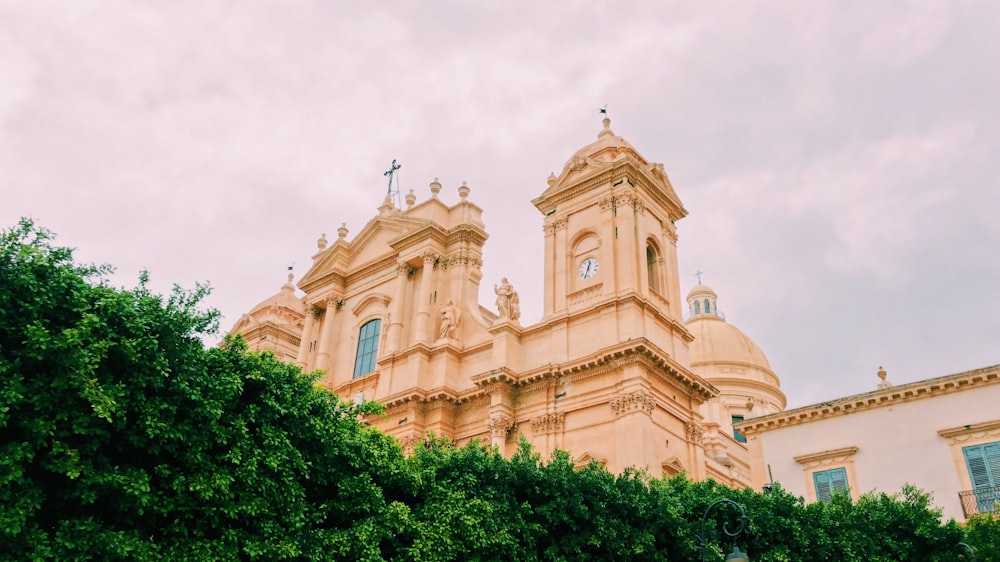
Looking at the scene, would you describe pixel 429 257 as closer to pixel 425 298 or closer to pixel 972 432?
pixel 425 298

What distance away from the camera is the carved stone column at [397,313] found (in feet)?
93.5

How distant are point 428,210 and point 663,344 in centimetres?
1039

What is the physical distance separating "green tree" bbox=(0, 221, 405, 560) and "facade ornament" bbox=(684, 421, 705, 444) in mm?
14319

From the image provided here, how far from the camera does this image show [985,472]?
19.0m

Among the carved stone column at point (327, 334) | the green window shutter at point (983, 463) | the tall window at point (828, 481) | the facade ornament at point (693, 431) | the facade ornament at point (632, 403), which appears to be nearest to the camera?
the green window shutter at point (983, 463)

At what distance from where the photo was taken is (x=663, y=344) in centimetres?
2517

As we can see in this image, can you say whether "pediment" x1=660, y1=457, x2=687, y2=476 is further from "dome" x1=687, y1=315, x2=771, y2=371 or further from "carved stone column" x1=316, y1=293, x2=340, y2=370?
"dome" x1=687, y1=315, x2=771, y2=371

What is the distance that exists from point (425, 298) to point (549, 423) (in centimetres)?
677

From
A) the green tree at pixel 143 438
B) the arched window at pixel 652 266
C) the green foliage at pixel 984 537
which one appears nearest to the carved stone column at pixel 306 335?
the arched window at pixel 652 266

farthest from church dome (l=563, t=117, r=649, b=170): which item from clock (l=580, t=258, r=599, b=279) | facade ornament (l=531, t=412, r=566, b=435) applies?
facade ornament (l=531, t=412, r=566, b=435)

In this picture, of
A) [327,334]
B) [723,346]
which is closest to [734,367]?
[723,346]

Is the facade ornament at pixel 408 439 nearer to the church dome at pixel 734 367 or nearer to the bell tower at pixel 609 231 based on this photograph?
the bell tower at pixel 609 231

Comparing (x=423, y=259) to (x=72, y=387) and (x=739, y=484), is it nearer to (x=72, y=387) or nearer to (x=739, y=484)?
(x=739, y=484)

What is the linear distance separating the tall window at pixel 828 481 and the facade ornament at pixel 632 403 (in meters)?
4.45
